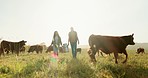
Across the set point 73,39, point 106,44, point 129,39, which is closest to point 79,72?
point 106,44

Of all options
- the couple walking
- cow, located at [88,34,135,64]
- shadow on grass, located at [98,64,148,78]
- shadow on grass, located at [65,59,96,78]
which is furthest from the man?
shadow on grass, located at [65,59,96,78]

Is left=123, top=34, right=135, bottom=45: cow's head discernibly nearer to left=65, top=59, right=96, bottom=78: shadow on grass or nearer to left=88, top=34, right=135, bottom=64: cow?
left=88, top=34, right=135, bottom=64: cow

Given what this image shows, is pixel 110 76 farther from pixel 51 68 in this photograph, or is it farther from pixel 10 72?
pixel 10 72

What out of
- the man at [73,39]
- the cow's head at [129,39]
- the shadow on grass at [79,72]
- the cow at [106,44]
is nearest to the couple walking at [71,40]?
the man at [73,39]

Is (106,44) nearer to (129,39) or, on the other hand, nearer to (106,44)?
(106,44)

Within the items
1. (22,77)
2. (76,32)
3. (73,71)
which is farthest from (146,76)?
(76,32)

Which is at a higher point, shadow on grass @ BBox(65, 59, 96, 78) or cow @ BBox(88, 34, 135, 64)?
cow @ BBox(88, 34, 135, 64)

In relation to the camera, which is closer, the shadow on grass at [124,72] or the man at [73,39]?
the shadow on grass at [124,72]

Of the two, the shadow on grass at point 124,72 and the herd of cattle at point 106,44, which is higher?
the herd of cattle at point 106,44

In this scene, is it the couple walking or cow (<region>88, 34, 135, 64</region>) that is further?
the couple walking

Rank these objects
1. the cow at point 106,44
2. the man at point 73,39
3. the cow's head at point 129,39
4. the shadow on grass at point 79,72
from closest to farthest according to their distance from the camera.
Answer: the shadow on grass at point 79,72 < the cow at point 106,44 < the cow's head at point 129,39 < the man at point 73,39

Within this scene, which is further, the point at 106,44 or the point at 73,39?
the point at 73,39

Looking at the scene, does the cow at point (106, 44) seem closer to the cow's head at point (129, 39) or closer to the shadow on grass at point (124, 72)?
the cow's head at point (129, 39)

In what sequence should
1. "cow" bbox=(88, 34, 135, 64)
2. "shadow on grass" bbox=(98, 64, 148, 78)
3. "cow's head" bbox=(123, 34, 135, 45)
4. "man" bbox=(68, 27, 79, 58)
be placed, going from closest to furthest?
"shadow on grass" bbox=(98, 64, 148, 78), "cow" bbox=(88, 34, 135, 64), "cow's head" bbox=(123, 34, 135, 45), "man" bbox=(68, 27, 79, 58)
